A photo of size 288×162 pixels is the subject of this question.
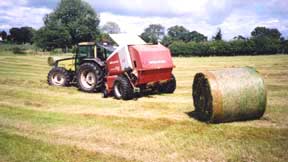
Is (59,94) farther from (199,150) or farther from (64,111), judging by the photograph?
(199,150)

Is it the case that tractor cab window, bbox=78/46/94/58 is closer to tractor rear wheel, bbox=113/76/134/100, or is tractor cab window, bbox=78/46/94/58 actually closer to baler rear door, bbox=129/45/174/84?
tractor rear wheel, bbox=113/76/134/100

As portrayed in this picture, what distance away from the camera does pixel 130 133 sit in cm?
873

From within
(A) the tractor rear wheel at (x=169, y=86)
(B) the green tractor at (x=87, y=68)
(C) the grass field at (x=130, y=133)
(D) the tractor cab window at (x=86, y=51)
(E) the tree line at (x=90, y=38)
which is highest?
(E) the tree line at (x=90, y=38)

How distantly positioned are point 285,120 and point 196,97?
238 centimetres

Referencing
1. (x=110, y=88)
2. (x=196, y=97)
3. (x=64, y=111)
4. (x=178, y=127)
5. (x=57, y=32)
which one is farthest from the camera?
(x=57, y=32)

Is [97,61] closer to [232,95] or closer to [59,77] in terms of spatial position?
[59,77]

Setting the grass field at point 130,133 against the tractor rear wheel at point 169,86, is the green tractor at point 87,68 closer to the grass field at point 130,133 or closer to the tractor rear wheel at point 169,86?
the grass field at point 130,133

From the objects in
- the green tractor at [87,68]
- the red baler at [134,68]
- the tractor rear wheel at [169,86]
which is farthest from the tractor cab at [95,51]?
the tractor rear wheel at [169,86]

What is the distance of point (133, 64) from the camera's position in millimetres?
13234

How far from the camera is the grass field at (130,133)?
281 inches

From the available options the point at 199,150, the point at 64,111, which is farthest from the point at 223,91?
the point at 64,111

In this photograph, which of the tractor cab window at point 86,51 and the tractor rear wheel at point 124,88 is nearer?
the tractor rear wheel at point 124,88

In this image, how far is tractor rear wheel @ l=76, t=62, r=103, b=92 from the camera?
1472cm

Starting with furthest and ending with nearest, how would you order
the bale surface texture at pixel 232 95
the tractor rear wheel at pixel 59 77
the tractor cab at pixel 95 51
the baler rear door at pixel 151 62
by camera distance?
the tractor rear wheel at pixel 59 77
the tractor cab at pixel 95 51
the baler rear door at pixel 151 62
the bale surface texture at pixel 232 95
